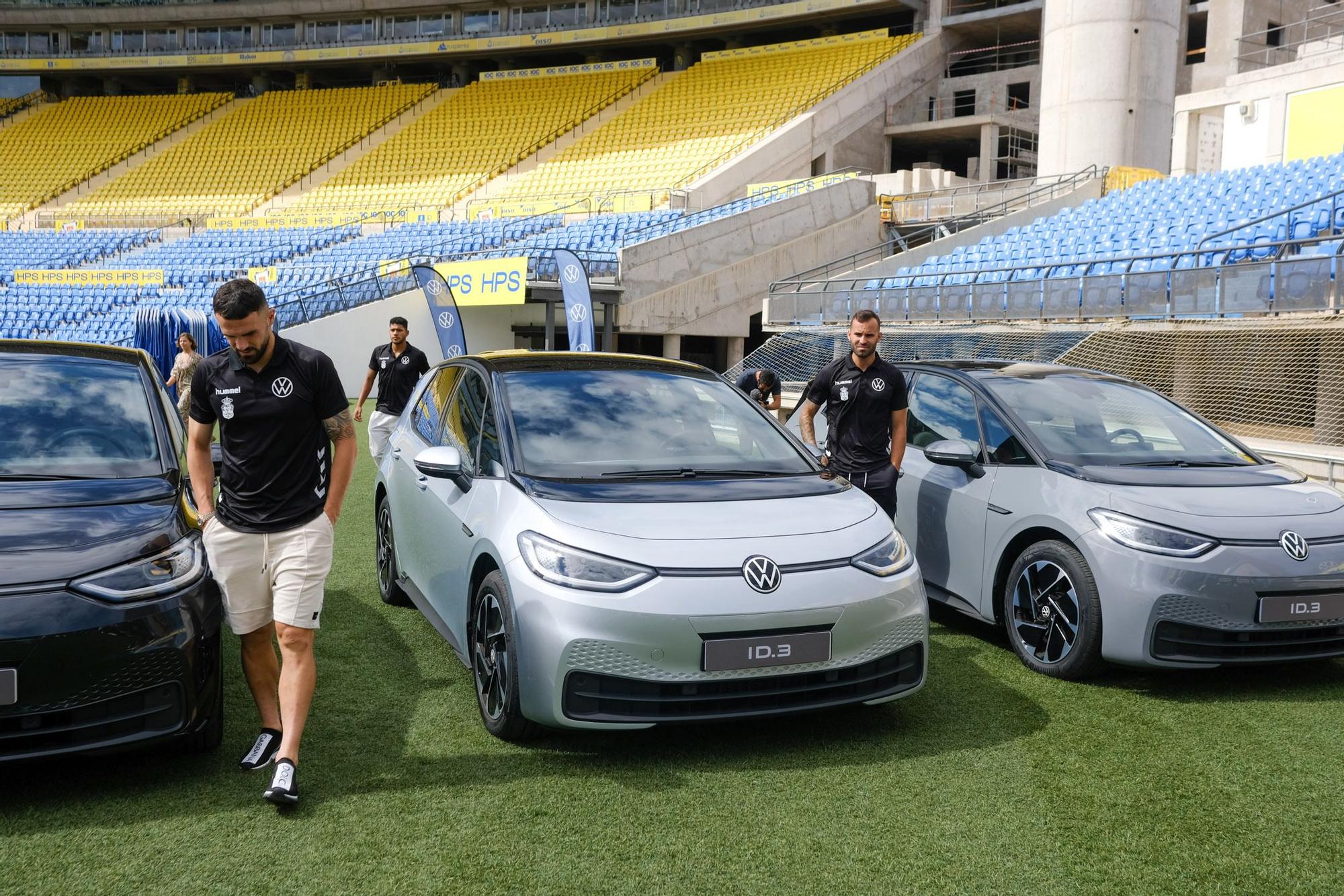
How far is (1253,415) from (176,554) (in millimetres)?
9586

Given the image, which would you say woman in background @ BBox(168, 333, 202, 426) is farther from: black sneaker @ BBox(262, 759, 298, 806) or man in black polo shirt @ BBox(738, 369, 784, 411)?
black sneaker @ BBox(262, 759, 298, 806)

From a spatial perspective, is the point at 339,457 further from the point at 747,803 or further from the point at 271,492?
the point at 747,803

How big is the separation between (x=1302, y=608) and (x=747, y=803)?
2.63 meters

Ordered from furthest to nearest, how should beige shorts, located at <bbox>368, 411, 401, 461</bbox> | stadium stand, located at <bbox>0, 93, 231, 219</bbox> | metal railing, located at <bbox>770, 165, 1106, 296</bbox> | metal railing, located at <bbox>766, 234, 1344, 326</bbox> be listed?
stadium stand, located at <bbox>0, 93, 231, 219</bbox>, metal railing, located at <bbox>770, 165, 1106, 296</bbox>, metal railing, located at <bbox>766, 234, 1344, 326</bbox>, beige shorts, located at <bbox>368, 411, 401, 461</bbox>

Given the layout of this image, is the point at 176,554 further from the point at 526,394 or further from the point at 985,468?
the point at 985,468

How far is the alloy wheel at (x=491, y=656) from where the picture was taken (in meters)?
3.94

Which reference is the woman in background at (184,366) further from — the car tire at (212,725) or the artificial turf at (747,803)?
the car tire at (212,725)

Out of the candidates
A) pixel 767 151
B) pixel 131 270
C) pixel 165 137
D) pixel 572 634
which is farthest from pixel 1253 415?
pixel 165 137

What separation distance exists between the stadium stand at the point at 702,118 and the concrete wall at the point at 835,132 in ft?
1.79

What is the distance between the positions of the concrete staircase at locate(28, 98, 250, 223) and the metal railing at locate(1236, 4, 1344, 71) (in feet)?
130

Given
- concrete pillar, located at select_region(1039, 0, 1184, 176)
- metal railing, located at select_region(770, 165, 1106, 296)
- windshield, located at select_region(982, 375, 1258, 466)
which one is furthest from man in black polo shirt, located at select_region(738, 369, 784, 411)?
concrete pillar, located at select_region(1039, 0, 1184, 176)

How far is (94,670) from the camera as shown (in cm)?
325

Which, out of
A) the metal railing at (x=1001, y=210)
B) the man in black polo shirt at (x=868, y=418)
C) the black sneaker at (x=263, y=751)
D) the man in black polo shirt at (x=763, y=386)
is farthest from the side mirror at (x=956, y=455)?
the metal railing at (x=1001, y=210)

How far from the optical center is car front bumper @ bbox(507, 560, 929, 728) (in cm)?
360
